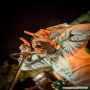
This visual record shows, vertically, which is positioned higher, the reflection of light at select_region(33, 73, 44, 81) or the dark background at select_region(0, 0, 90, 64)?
the dark background at select_region(0, 0, 90, 64)

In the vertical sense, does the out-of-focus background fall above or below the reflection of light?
above

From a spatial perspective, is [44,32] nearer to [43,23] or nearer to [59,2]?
[43,23]

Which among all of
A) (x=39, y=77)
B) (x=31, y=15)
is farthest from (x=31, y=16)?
(x=39, y=77)

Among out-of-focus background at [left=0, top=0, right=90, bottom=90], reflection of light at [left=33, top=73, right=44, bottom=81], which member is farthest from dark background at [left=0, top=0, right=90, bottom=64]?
reflection of light at [left=33, top=73, right=44, bottom=81]

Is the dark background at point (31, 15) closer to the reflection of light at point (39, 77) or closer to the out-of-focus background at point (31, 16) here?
the out-of-focus background at point (31, 16)

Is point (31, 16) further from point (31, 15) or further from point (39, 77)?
point (39, 77)

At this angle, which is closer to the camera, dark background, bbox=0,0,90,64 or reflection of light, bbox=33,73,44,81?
reflection of light, bbox=33,73,44,81

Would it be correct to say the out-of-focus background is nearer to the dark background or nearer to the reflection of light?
the dark background

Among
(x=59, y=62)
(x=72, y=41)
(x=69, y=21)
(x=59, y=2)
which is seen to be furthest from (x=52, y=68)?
(x=59, y=2)

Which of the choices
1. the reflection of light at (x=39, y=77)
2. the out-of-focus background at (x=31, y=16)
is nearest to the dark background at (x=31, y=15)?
the out-of-focus background at (x=31, y=16)
